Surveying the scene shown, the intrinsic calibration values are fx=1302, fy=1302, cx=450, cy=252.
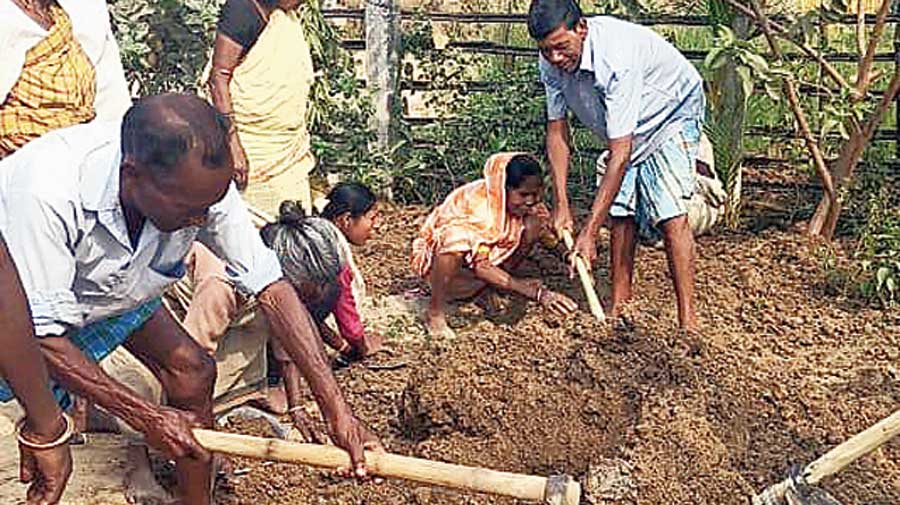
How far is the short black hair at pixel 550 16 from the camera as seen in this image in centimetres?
514

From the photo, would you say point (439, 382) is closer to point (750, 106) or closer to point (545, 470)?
point (545, 470)

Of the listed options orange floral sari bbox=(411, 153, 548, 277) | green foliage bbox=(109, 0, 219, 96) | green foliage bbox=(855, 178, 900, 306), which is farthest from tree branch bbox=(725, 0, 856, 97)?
green foliage bbox=(109, 0, 219, 96)

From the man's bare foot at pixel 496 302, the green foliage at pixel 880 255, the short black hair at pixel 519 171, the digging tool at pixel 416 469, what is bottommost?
the man's bare foot at pixel 496 302

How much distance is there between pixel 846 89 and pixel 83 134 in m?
4.31

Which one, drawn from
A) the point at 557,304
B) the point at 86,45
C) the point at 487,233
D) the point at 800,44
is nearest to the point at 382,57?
the point at 487,233

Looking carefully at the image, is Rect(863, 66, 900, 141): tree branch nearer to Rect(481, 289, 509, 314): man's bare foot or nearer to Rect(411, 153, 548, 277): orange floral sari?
A: Rect(411, 153, 548, 277): orange floral sari

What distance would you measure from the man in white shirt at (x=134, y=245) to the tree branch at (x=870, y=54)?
4019 millimetres

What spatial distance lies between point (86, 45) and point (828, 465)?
108 inches

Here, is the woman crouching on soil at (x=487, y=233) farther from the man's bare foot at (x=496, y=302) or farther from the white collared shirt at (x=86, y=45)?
the white collared shirt at (x=86, y=45)

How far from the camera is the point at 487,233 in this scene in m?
6.09

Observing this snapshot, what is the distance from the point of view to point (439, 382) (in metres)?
4.75

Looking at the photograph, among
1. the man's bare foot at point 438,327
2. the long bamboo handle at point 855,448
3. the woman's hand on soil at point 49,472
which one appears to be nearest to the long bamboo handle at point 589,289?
the man's bare foot at point 438,327

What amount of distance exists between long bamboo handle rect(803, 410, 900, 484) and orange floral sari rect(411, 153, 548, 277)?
272 cm

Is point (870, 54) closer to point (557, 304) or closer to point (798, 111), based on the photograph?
point (798, 111)
